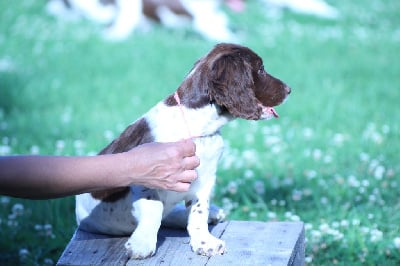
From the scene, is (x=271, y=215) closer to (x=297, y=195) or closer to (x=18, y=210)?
(x=297, y=195)

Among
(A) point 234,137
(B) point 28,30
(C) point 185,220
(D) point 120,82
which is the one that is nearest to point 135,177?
(C) point 185,220

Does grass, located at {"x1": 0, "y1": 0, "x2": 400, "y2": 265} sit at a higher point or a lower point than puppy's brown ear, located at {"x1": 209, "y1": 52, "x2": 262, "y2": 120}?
lower

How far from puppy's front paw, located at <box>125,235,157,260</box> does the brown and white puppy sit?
8016 millimetres

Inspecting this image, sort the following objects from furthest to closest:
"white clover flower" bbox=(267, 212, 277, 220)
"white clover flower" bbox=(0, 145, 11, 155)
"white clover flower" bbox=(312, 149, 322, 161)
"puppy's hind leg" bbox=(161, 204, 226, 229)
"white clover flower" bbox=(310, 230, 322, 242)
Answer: "white clover flower" bbox=(0, 145, 11, 155) → "white clover flower" bbox=(312, 149, 322, 161) → "white clover flower" bbox=(267, 212, 277, 220) → "white clover flower" bbox=(310, 230, 322, 242) → "puppy's hind leg" bbox=(161, 204, 226, 229)

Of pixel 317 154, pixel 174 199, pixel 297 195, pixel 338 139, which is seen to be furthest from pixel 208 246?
pixel 338 139

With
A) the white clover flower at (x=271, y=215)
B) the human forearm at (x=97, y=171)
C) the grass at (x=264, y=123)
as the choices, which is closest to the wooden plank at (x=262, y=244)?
the grass at (x=264, y=123)

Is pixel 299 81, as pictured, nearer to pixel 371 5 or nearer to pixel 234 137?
pixel 234 137

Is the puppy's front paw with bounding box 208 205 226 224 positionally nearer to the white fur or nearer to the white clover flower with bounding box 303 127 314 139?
the white fur

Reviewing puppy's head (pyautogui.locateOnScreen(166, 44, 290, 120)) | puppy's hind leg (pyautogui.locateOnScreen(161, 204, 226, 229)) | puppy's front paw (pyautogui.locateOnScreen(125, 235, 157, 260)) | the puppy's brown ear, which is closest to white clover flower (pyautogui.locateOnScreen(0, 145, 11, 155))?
puppy's hind leg (pyautogui.locateOnScreen(161, 204, 226, 229))

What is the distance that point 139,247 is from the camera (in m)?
3.18

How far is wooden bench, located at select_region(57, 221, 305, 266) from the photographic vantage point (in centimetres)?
320

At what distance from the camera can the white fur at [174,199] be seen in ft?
10.5

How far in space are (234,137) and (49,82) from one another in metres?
2.92

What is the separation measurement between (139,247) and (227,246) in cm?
43
